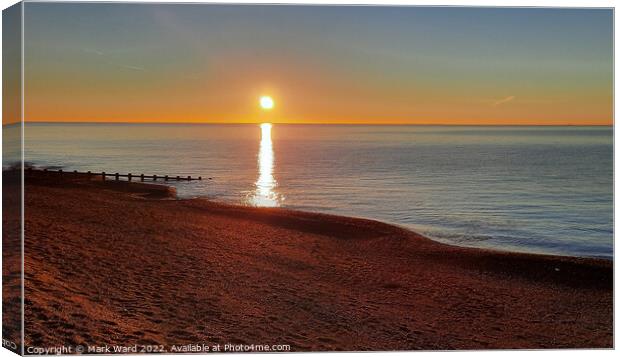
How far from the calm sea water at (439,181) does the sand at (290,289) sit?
66.4 inches

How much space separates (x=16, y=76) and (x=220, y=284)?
397cm

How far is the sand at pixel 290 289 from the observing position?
788 cm

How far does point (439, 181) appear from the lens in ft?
74.6

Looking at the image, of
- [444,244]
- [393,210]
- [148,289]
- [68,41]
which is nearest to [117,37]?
[68,41]

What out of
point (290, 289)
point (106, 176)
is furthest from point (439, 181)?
point (290, 289)

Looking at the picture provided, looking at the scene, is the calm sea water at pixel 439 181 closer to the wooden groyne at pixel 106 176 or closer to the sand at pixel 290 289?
the wooden groyne at pixel 106 176

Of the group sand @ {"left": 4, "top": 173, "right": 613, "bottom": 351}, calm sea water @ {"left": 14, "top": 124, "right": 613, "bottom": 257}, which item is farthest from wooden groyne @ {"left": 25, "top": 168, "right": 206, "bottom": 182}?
sand @ {"left": 4, "top": 173, "right": 613, "bottom": 351}

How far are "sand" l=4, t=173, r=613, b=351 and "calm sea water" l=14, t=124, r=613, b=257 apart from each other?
5.54 ft

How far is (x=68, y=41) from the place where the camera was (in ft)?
30.3

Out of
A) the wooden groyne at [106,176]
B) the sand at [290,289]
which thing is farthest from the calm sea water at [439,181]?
the sand at [290,289]

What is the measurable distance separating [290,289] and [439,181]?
1432 cm

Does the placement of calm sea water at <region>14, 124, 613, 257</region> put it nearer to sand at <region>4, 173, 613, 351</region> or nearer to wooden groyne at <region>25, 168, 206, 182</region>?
wooden groyne at <region>25, 168, 206, 182</region>

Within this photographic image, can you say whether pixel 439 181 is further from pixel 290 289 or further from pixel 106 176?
pixel 290 289

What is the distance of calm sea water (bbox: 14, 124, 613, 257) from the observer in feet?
44.8
